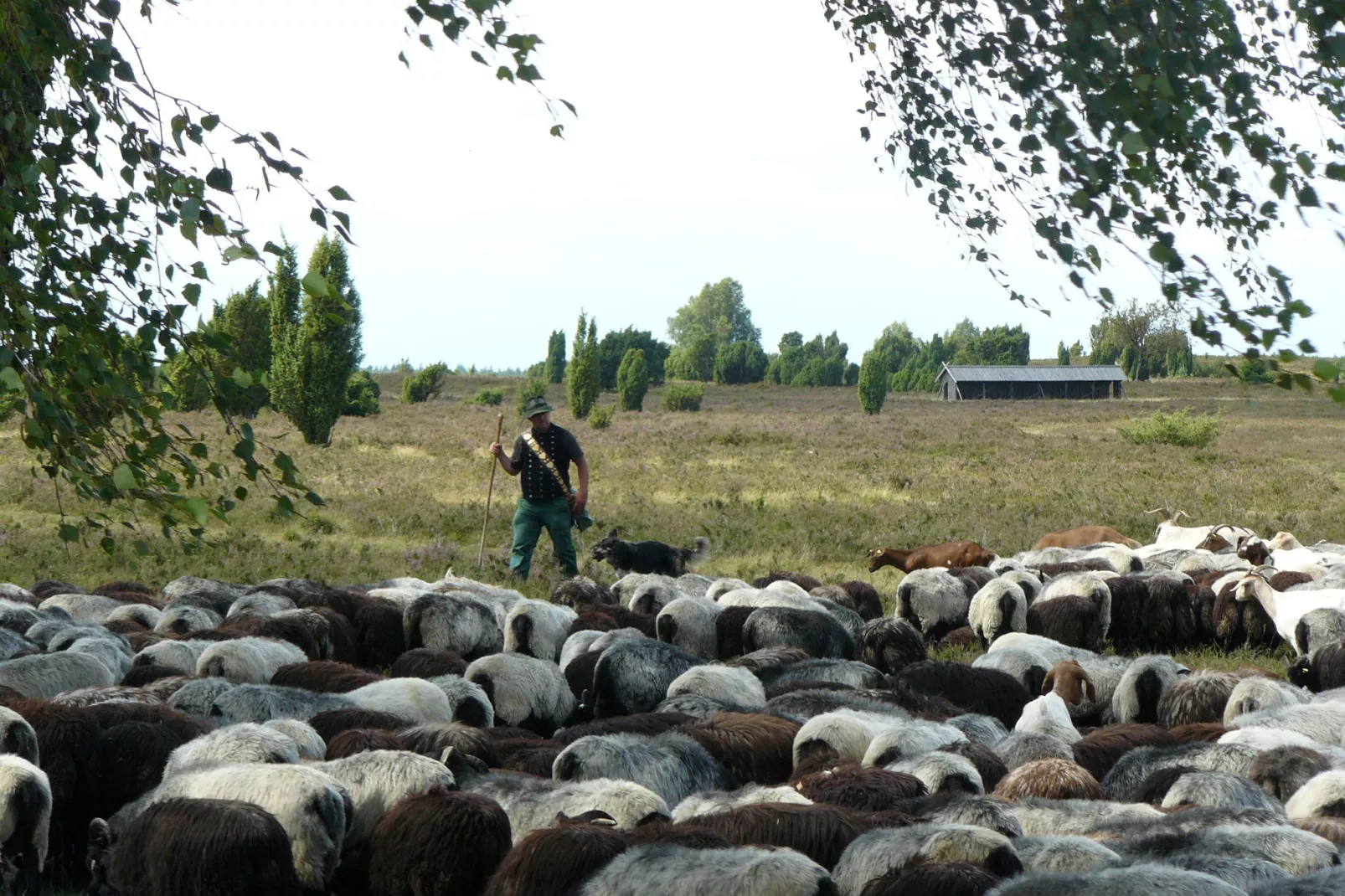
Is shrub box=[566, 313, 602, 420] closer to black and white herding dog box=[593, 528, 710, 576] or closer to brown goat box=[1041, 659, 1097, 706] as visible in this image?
black and white herding dog box=[593, 528, 710, 576]

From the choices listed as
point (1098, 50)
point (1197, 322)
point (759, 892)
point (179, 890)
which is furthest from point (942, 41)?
point (179, 890)

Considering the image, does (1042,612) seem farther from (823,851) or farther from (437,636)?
(823,851)

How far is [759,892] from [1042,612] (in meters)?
8.66

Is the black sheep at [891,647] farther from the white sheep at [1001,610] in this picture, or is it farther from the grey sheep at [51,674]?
the grey sheep at [51,674]

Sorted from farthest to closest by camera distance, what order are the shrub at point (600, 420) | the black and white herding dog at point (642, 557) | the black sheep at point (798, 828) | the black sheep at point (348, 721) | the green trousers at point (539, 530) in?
the shrub at point (600, 420), the black and white herding dog at point (642, 557), the green trousers at point (539, 530), the black sheep at point (348, 721), the black sheep at point (798, 828)

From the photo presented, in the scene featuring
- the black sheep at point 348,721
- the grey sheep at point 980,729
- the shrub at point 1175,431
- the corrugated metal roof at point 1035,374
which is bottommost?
the grey sheep at point 980,729

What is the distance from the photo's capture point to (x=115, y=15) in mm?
5926

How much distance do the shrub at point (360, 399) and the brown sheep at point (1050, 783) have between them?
49.5 meters

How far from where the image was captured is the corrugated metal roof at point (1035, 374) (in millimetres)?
85750

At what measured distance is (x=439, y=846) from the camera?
18.0 ft

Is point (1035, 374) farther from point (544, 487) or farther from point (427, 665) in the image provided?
point (427, 665)

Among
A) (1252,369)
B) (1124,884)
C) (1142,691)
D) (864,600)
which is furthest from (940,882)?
(864,600)

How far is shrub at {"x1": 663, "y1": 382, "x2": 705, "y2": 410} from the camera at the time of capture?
223 ft

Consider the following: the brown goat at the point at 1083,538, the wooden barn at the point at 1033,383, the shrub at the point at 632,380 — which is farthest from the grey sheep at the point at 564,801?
the wooden barn at the point at 1033,383
